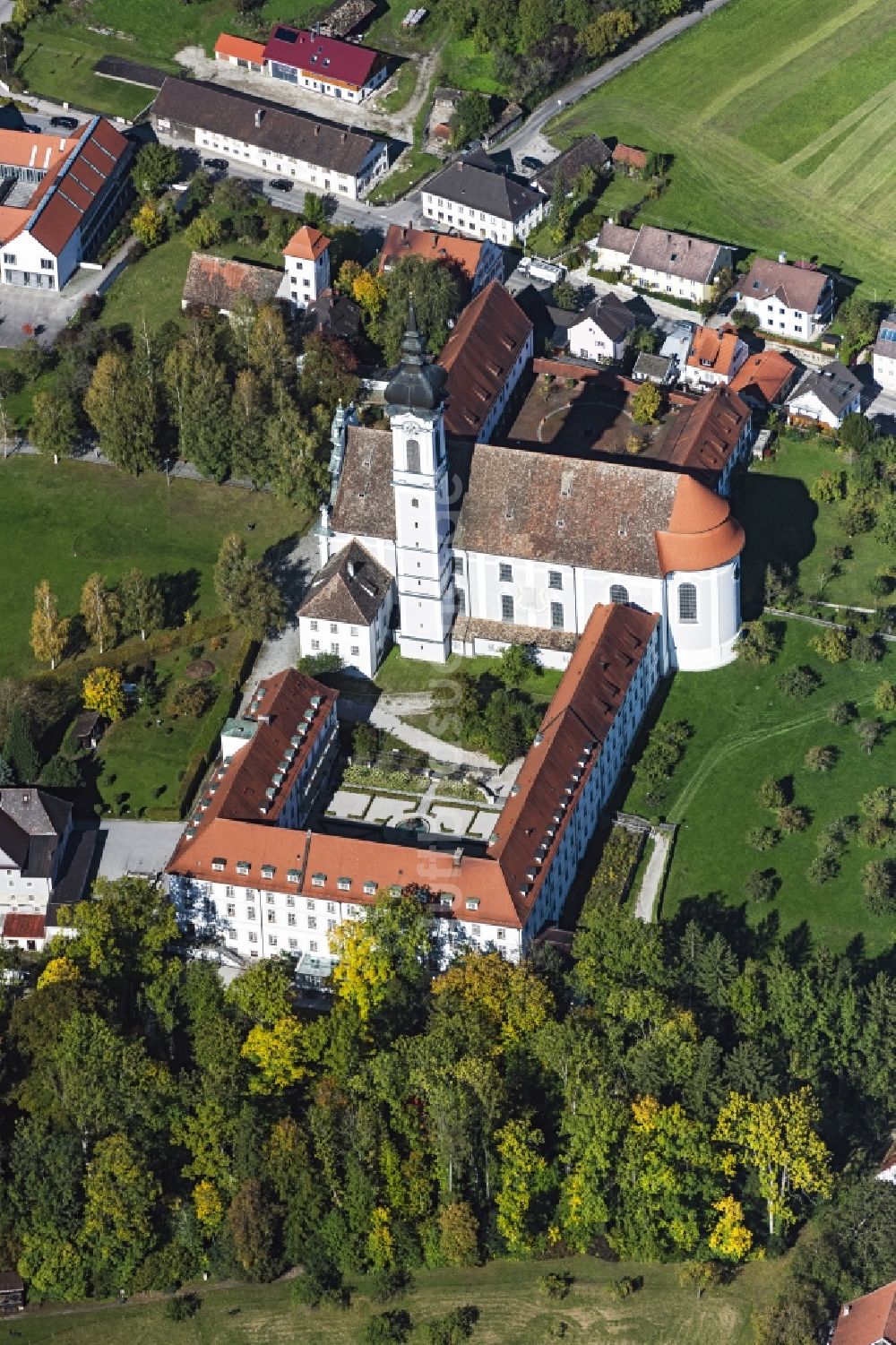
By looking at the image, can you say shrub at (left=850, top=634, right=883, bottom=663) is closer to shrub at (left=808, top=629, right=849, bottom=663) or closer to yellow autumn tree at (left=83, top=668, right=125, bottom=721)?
shrub at (left=808, top=629, right=849, bottom=663)

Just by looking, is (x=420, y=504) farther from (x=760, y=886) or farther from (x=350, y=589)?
(x=760, y=886)

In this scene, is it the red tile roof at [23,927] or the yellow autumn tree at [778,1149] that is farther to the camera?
the red tile roof at [23,927]

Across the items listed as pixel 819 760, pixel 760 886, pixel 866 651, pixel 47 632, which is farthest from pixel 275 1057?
pixel 866 651

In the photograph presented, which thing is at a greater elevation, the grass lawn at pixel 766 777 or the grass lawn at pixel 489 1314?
the grass lawn at pixel 766 777

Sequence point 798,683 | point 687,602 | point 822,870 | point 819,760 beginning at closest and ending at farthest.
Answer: point 822,870
point 819,760
point 798,683
point 687,602

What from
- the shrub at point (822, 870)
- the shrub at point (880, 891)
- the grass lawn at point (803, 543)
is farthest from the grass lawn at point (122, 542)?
the shrub at point (880, 891)

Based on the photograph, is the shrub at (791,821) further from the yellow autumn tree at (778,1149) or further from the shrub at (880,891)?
the yellow autumn tree at (778,1149)

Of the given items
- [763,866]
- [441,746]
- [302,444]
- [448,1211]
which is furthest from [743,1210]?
[302,444]

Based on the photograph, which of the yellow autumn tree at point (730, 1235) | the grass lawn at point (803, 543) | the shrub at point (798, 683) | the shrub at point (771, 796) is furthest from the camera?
the grass lawn at point (803, 543)
